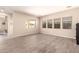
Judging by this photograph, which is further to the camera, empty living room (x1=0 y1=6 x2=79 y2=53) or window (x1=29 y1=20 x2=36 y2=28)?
window (x1=29 y1=20 x2=36 y2=28)

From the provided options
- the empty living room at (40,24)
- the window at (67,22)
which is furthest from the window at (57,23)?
the window at (67,22)

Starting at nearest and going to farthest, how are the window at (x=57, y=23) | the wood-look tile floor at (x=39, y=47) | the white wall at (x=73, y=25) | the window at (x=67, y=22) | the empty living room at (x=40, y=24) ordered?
the wood-look tile floor at (x=39, y=47) → the empty living room at (x=40, y=24) → the white wall at (x=73, y=25) → the window at (x=67, y=22) → the window at (x=57, y=23)

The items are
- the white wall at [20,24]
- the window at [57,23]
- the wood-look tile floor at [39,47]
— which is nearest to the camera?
the wood-look tile floor at [39,47]

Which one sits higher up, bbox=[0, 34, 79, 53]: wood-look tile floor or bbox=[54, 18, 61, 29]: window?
bbox=[54, 18, 61, 29]: window

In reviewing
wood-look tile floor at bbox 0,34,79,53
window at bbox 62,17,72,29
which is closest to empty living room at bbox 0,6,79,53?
window at bbox 62,17,72,29

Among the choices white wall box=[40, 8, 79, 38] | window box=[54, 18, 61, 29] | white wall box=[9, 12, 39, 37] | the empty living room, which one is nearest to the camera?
the empty living room

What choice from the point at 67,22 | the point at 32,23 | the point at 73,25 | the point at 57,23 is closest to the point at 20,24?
the point at 32,23

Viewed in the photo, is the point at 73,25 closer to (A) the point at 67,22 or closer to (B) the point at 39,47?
(A) the point at 67,22

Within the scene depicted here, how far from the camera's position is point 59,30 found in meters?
8.13

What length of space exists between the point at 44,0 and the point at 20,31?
5451 mm

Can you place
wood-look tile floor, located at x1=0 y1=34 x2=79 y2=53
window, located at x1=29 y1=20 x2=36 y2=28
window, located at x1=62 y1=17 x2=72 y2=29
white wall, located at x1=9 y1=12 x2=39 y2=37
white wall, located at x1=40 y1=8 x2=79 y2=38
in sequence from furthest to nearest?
window, located at x1=29 y1=20 x2=36 y2=28 → white wall, located at x1=9 y1=12 x2=39 y2=37 → window, located at x1=62 y1=17 x2=72 y2=29 → white wall, located at x1=40 y1=8 x2=79 y2=38 → wood-look tile floor, located at x1=0 y1=34 x2=79 y2=53

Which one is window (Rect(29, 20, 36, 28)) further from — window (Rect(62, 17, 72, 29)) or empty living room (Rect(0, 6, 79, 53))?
window (Rect(62, 17, 72, 29))

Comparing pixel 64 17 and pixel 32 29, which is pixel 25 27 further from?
pixel 64 17

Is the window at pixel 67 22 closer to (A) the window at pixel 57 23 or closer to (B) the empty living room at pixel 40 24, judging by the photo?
(B) the empty living room at pixel 40 24
